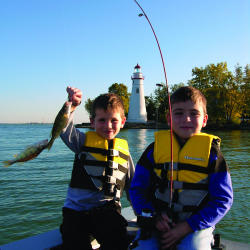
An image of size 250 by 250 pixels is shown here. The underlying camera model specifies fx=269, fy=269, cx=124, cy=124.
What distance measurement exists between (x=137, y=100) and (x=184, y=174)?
60.3 m

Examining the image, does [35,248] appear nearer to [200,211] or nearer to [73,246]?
[73,246]

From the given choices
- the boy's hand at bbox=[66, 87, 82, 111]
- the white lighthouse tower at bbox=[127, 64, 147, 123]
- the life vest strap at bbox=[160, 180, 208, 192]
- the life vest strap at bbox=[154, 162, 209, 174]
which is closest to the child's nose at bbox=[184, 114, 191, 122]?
the life vest strap at bbox=[154, 162, 209, 174]

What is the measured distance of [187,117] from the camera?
265 centimetres

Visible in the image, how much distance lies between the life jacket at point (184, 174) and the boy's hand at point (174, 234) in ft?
0.50

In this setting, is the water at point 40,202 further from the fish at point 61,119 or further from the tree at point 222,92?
the tree at point 222,92

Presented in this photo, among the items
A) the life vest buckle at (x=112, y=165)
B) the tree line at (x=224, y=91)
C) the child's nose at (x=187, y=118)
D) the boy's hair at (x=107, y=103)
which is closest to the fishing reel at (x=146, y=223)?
the life vest buckle at (x=112, y=165)

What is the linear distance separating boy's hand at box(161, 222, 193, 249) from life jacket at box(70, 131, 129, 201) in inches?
33.7

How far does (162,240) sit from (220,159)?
0.90 meters

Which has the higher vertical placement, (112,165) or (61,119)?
(61,119)

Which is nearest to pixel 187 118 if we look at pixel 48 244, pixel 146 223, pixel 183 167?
pixel 183 167

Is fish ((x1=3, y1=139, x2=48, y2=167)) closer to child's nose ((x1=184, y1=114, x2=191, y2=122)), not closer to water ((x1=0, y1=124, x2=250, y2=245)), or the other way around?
child's nose ((x1=184, y1=114, x2=191, y2=122))

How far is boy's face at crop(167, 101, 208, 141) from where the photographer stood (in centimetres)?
266

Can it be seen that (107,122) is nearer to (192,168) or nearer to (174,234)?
(192,168)

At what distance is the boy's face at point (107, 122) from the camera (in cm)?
311
